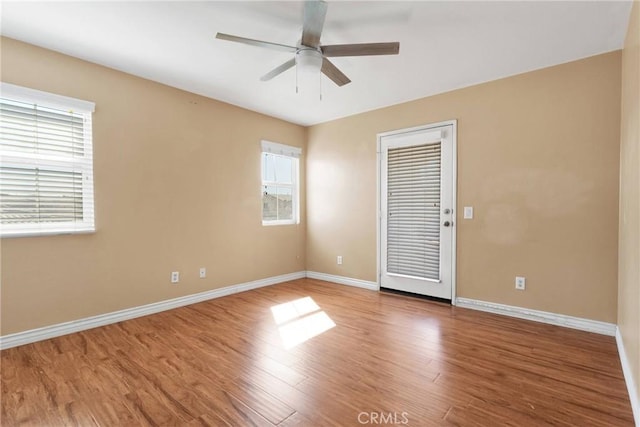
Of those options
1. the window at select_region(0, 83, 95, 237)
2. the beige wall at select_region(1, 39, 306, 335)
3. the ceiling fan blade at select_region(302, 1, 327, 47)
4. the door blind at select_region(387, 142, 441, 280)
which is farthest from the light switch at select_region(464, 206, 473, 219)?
the window at select_region(0, 83, 95, 237)

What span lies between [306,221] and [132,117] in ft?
9.17

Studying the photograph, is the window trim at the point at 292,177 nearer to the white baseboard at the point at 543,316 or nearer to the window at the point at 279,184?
the window at the point at 279,184

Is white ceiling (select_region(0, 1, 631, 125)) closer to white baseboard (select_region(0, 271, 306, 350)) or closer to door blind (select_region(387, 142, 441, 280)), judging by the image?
door blind (select_region(387, 142, 441, 280))

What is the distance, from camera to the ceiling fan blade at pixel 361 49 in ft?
6.83

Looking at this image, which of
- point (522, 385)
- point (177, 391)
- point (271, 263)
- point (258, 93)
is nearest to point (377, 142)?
point (258, 93)

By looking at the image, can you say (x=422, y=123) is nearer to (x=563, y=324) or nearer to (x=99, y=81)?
(x=563, y=324)

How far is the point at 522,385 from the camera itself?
1.92m

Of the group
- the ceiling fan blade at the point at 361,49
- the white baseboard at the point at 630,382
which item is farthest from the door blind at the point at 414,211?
the ceiling fan blade at the point at 361,49

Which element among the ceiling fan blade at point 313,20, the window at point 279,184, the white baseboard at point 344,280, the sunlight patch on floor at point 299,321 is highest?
the ceiling fan blade at point 313,20

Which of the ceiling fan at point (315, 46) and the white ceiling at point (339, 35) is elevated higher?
the white ceiling at point (339, 35)

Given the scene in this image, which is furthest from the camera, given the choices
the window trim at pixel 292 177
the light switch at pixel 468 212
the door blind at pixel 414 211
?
the window trim at pixel 292 177

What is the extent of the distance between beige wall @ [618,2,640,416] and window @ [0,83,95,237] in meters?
4.10

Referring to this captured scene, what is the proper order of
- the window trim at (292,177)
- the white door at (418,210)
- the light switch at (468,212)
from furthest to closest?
the window trim at (292,177) < the white door at (418,210) < the light switch at (468,212)

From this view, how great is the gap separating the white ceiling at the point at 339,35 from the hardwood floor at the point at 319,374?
2.48 m
